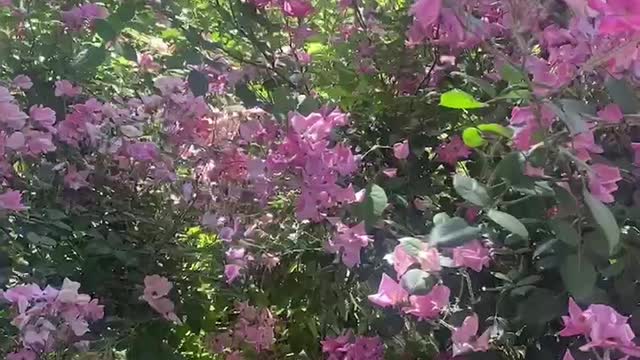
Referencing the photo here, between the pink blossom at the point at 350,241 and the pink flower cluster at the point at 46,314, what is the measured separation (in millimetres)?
360

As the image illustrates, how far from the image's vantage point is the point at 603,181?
1010 mm

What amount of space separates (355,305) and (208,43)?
521mm

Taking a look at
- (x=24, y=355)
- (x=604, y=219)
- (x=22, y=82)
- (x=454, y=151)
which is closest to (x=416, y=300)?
(x=604, y=219)

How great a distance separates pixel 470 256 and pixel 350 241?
253 mm

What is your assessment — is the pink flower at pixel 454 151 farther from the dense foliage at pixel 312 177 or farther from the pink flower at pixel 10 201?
the pink flower at pixel 10 201

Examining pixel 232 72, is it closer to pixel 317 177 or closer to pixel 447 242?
pixel 317 177

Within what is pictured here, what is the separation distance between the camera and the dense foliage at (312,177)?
3.49 feet

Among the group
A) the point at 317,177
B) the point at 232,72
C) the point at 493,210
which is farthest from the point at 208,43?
the point at 493,210

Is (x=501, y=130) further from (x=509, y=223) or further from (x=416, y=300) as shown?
(x=416, y=300)

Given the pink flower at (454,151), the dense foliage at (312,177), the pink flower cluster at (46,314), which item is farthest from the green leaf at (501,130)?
the pink flower cluster at (46,314)

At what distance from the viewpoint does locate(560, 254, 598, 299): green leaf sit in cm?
98

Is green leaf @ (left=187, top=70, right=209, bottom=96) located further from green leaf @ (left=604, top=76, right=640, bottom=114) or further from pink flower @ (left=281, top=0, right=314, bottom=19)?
green leaf @ (left=604, top=76, right=640, bottom=114)

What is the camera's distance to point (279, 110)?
143 centimetres

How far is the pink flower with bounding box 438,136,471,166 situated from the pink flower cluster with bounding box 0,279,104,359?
61 centimetres
